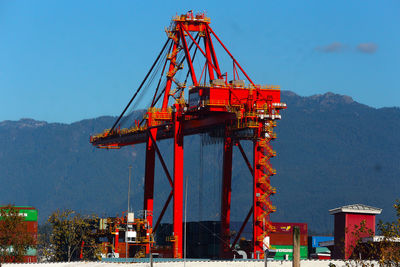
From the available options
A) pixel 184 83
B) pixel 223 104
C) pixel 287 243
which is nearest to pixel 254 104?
pixel 223 104

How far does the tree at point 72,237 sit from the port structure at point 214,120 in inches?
438

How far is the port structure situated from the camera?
118 metres

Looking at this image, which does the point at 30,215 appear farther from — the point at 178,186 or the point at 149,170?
the point at 178,186

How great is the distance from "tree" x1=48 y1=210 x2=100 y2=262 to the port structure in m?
11.1

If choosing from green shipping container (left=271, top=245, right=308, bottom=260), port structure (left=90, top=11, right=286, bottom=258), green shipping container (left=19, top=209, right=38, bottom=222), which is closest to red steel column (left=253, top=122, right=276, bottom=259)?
port structure (left=90, top=11, right=286, bottom=258)

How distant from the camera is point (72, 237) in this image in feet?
490

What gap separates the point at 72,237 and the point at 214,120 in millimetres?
38397

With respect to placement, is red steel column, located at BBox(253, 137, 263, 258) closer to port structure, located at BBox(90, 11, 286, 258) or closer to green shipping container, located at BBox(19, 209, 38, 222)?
port structure, located at BBox(90, 11, 286, 258)

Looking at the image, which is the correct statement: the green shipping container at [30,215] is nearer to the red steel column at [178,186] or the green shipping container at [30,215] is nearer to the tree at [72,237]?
the tree at [72,237]

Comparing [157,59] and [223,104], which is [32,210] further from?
[223,104]

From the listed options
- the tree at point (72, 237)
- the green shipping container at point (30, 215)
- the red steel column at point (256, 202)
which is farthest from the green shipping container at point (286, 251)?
the red steel column at point (256, 202)

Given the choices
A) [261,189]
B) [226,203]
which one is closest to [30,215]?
[226,203]

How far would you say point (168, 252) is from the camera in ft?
459

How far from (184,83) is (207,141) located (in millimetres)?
14454
